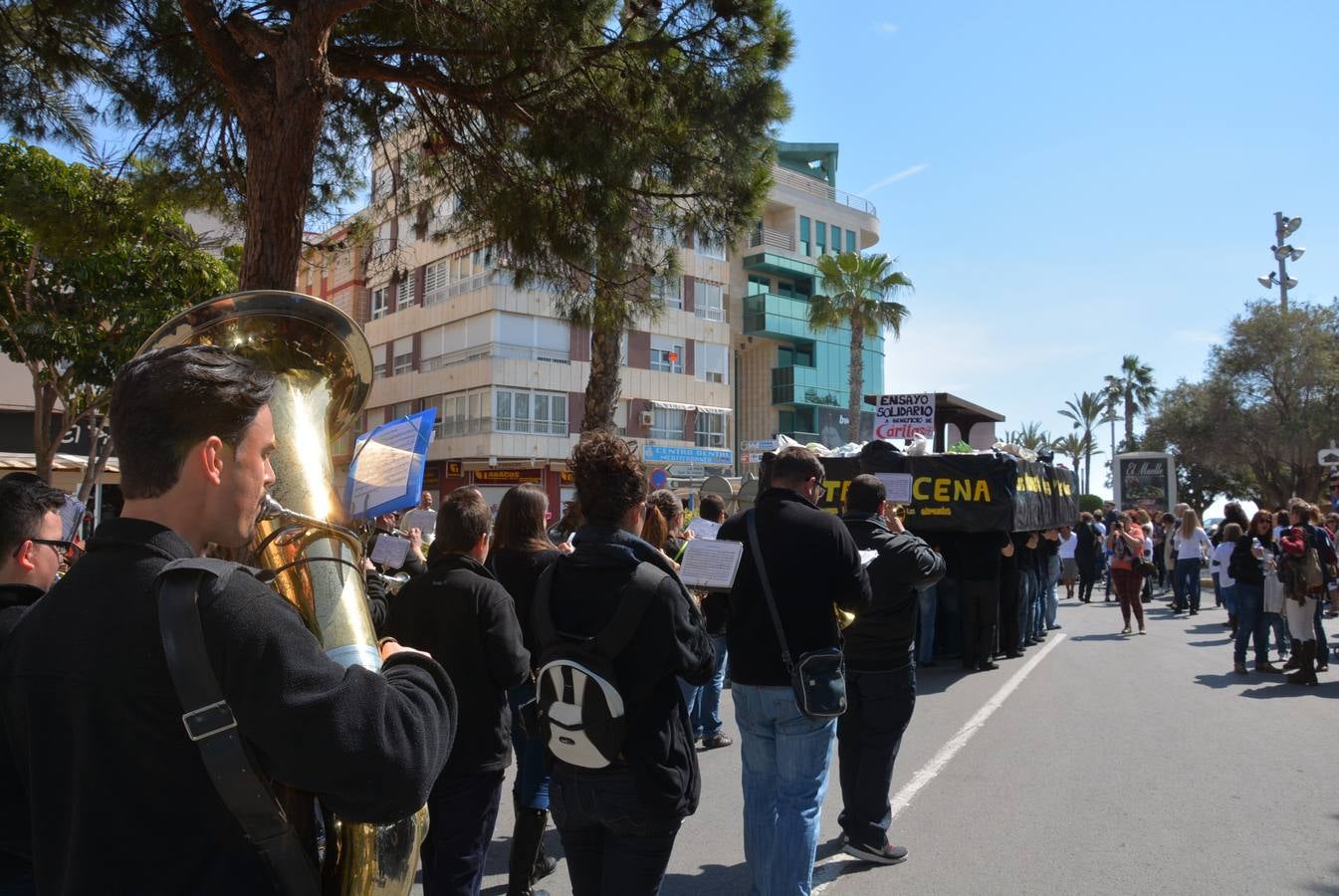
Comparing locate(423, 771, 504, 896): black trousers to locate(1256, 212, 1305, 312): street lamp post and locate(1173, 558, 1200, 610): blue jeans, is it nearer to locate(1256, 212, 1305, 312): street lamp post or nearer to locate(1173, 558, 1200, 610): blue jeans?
locate(1173, 558, 1200, 610): blue jeans

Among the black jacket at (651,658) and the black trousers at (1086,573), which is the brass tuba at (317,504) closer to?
the black jacket at (651,658)

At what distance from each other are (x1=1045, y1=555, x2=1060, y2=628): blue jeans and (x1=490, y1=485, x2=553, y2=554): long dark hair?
34.6 feet

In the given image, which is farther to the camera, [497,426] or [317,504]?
[497,426]

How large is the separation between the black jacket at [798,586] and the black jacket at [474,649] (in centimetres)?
95

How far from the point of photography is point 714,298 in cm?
4025

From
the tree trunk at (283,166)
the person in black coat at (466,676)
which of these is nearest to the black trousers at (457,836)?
the person in black coat at (466,676)

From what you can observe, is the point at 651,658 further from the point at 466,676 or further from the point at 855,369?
the point at 855,369

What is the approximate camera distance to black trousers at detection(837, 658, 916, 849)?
4656 millimetres

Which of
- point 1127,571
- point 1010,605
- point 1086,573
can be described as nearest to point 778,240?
point 1086,573

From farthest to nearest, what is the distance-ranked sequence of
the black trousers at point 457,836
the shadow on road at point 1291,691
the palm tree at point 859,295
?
the palm tree at point 859,295 < the shadow on road at point 1291,691 < the black trousers at point 457,836

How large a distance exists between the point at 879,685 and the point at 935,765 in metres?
2.10

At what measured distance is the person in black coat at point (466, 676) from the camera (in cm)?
349

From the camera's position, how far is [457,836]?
11.4 feet

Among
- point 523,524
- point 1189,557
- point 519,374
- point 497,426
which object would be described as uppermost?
point 519,374
